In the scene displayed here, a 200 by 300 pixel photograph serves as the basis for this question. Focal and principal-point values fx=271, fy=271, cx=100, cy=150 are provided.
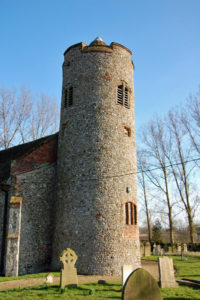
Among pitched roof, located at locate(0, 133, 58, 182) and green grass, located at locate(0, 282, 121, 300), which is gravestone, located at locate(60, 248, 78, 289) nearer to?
green grass, located at locate(0, 282, 121, 300)

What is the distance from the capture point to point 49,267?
14336 mm

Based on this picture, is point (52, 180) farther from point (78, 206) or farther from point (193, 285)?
point (193, 285)

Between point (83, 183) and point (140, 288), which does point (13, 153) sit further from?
point (140, 288)

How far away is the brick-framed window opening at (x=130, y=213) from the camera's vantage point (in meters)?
14.0

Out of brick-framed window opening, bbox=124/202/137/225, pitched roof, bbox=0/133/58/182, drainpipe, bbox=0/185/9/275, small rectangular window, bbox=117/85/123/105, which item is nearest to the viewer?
brick-framed window opening, bbox=124/202/137/225

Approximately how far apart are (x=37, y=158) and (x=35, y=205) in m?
→ 2.63

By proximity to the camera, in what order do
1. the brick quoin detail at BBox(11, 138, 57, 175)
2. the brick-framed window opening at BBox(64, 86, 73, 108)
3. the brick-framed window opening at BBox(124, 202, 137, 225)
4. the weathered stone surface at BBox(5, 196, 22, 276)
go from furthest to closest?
1. the brick-framed window opening at BBox(64, 86, 73, 108)
2. the brick quoin detail at BBox(11, 138, 57, 175)
3. the brick-framed window opening at BBox(124, 202, 137, 225)
4. the weathered stone surface at BBox(5, 196, 22, 276)

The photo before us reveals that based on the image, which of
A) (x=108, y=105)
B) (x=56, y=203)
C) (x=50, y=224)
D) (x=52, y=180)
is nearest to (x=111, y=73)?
(x=108, y=105)

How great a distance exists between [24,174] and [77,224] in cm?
399

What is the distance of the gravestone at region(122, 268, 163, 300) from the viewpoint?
215 inches

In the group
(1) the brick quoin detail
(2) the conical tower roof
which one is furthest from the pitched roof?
(2) the conical tower roof

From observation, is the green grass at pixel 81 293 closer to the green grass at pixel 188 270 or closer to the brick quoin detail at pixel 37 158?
the green grass at pixel 188 270

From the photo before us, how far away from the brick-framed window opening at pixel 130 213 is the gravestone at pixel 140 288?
8.15m

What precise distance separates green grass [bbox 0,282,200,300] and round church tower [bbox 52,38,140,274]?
3641 millimetres
